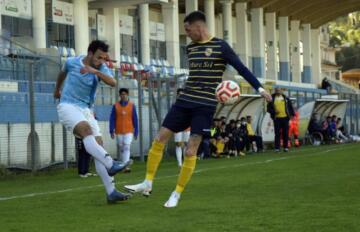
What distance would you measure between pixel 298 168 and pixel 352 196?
6.39 meters

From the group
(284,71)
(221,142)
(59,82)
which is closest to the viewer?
(59,82)

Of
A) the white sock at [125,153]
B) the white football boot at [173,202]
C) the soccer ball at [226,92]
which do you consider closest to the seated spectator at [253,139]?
the white sock at [125,153]

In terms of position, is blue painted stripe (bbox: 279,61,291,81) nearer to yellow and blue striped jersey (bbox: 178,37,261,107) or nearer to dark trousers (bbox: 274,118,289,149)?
dark trousers (bbox: 274,118,289,149)

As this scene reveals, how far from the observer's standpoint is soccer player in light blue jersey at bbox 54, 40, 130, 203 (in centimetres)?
992

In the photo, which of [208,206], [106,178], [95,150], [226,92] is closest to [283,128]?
[226,92]

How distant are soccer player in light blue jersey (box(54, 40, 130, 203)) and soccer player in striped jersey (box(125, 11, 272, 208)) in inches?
32.8

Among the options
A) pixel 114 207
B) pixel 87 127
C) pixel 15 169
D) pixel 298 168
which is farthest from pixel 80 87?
pixel 15 169

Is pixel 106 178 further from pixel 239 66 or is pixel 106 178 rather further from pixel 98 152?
pixel 239 66

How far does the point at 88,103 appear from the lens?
10.3 meters

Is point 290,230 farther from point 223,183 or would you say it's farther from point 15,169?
point 15,169

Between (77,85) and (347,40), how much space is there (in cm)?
13590

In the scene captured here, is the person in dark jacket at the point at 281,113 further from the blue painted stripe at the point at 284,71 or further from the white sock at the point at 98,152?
the blue painted stripe at the point at 284,71

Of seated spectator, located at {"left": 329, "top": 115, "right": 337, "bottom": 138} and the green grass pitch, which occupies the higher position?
the green grass pitch

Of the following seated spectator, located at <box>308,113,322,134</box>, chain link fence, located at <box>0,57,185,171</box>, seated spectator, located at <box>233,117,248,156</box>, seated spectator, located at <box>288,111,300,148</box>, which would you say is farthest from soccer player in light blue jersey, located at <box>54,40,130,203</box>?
seated spectator, located at <box>308,113,322,134</box>
